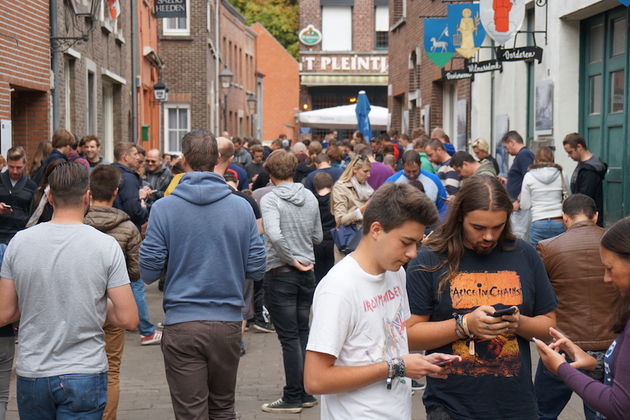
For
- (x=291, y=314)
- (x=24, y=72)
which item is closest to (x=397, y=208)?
(x=291, y=314)

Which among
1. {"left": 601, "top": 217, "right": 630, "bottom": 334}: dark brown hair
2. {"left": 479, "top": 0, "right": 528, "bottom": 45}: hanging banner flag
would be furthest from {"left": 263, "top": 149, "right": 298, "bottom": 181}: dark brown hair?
{"left": 479, "top": 0, "right": 528, "bottom": 45}: hanging banner flag

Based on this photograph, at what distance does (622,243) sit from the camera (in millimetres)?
3480

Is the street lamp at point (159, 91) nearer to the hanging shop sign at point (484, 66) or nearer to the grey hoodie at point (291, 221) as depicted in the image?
the hanging shop sign at point (484, 66)

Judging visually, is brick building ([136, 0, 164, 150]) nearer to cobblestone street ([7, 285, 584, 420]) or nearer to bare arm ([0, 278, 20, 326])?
cobblestone street ([7, 285, 584, 420])

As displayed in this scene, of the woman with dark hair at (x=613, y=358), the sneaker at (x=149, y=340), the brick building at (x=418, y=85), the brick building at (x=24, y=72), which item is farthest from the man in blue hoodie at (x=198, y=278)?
the brick building at (x=418, y=85)

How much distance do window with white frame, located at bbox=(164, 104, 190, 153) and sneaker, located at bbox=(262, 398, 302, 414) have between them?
89.6ft

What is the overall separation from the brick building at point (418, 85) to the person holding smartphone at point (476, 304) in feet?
52.3

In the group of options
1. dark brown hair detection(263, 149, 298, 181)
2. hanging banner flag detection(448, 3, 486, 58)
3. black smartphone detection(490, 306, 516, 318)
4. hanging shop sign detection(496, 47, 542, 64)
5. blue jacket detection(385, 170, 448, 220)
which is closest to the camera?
black smartphone detection(490, 306, 516, 318)

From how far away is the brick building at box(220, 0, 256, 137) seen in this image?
144ft

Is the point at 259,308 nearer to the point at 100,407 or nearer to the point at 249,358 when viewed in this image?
the point at 249,358

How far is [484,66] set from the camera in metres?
13.9

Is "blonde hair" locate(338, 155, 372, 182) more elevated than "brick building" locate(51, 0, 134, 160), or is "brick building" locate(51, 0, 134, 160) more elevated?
"brick building" locate(51, 0, 134, 160)

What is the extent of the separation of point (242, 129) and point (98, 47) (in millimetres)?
30879

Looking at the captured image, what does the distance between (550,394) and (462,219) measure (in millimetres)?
2489
